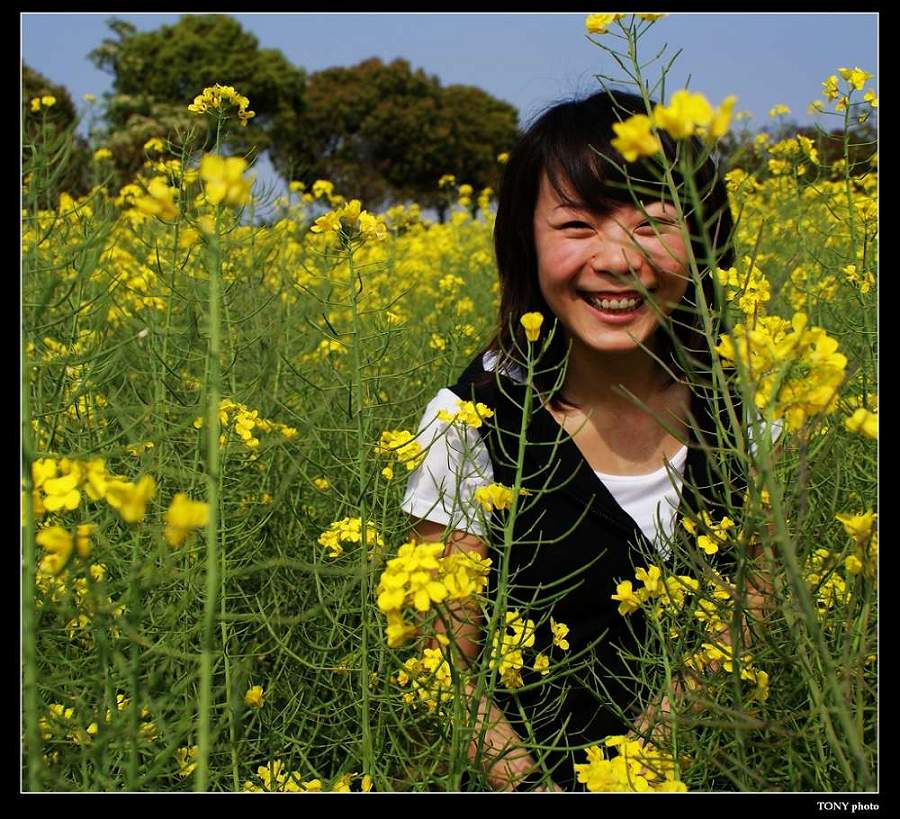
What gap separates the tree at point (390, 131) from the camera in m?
24.6

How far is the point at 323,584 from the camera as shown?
1336mm

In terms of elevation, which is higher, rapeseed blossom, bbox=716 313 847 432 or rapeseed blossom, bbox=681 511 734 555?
rapeseed blossom, bbox=716 313 847 432

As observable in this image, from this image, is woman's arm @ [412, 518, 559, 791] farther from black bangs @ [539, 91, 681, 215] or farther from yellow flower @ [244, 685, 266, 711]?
black bangs @ [539, 91, 681, 215]

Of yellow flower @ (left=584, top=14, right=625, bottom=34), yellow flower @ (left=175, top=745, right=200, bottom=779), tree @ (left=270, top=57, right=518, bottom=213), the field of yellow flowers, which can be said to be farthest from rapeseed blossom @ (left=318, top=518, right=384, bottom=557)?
tree @ (left=270, top=57, right=518, bottom=213)

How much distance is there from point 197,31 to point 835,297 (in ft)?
74.8

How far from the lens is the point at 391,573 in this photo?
76 centimetres

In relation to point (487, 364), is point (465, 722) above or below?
below

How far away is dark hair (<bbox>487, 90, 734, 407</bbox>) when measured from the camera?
1.42 metres

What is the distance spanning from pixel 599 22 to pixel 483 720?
33.8 inches

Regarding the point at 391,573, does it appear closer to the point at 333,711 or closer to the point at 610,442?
the point at 333,711

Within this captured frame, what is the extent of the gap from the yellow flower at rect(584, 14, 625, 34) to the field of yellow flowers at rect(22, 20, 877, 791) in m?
0.35

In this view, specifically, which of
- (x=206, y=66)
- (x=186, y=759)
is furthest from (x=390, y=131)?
(x=186, y=759)

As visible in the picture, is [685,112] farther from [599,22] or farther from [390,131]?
[390,131]
